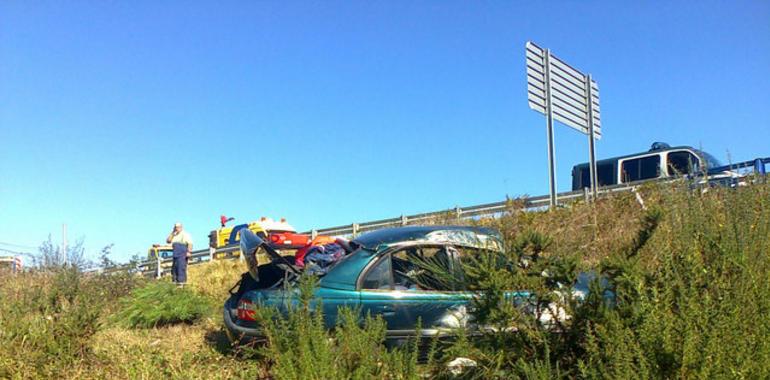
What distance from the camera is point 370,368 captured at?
316 centimetres

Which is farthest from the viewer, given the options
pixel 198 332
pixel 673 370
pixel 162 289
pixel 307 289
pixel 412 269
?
pixel 162 289

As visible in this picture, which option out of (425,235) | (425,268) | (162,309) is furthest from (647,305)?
(162,309)

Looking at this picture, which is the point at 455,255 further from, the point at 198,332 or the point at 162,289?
the point at 162,289

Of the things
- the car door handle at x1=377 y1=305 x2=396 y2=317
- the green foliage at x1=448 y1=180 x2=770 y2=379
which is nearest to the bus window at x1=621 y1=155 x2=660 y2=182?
the car door handle at x1=377 y1=305 x2=396 y2=317

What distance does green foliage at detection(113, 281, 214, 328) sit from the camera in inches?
318

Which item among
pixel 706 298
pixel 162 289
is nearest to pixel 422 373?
pixel 706 298

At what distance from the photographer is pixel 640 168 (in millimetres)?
16312

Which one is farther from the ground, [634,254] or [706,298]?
[634,254]

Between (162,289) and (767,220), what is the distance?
303 inches

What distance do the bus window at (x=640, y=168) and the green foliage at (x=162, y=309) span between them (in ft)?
40.3

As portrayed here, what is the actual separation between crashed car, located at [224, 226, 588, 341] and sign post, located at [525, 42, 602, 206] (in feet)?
24.3

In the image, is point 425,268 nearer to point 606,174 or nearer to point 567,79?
point 567,79

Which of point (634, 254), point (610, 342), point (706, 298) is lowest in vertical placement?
point (610, 342)

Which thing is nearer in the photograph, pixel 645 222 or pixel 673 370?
pixel 673 370
